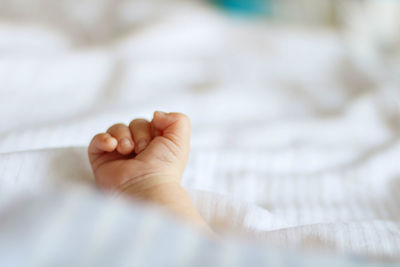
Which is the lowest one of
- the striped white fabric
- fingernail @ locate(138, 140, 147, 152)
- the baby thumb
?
fingernail @ locate(138, 140, 147, 152)

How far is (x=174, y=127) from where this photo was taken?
52 centimetres

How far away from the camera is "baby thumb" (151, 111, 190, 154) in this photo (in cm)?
51

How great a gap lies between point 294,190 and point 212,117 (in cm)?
22

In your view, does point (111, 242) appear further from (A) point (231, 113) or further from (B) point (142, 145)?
(A) point (231, 113)

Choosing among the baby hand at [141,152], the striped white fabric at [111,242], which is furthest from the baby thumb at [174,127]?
the striped white fabric at [111,242]

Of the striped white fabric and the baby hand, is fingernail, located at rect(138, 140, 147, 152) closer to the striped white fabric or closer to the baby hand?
the baby hand

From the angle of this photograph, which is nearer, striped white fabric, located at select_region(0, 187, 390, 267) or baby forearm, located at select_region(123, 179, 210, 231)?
striped white fabric, located at select_region(0, 187, 390, 267)

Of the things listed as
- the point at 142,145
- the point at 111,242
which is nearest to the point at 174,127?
the point at 142,145

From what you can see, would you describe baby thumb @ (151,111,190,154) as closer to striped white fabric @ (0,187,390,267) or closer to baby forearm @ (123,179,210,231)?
baby forearm @ (123,179,210,231)

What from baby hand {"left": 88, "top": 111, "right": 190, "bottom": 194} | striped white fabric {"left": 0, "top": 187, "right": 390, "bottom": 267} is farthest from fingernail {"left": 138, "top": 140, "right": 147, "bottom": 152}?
striped white fabric {"left": 0, "top": 187, "right": 390, "bottom": 267}

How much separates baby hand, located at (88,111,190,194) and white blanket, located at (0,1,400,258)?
4 centimetres

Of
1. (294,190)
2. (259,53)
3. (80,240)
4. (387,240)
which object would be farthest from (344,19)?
(80,240)

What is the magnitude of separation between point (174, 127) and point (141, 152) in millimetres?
49

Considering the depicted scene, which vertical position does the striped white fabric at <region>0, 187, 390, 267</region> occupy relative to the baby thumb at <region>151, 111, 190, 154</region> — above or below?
above
